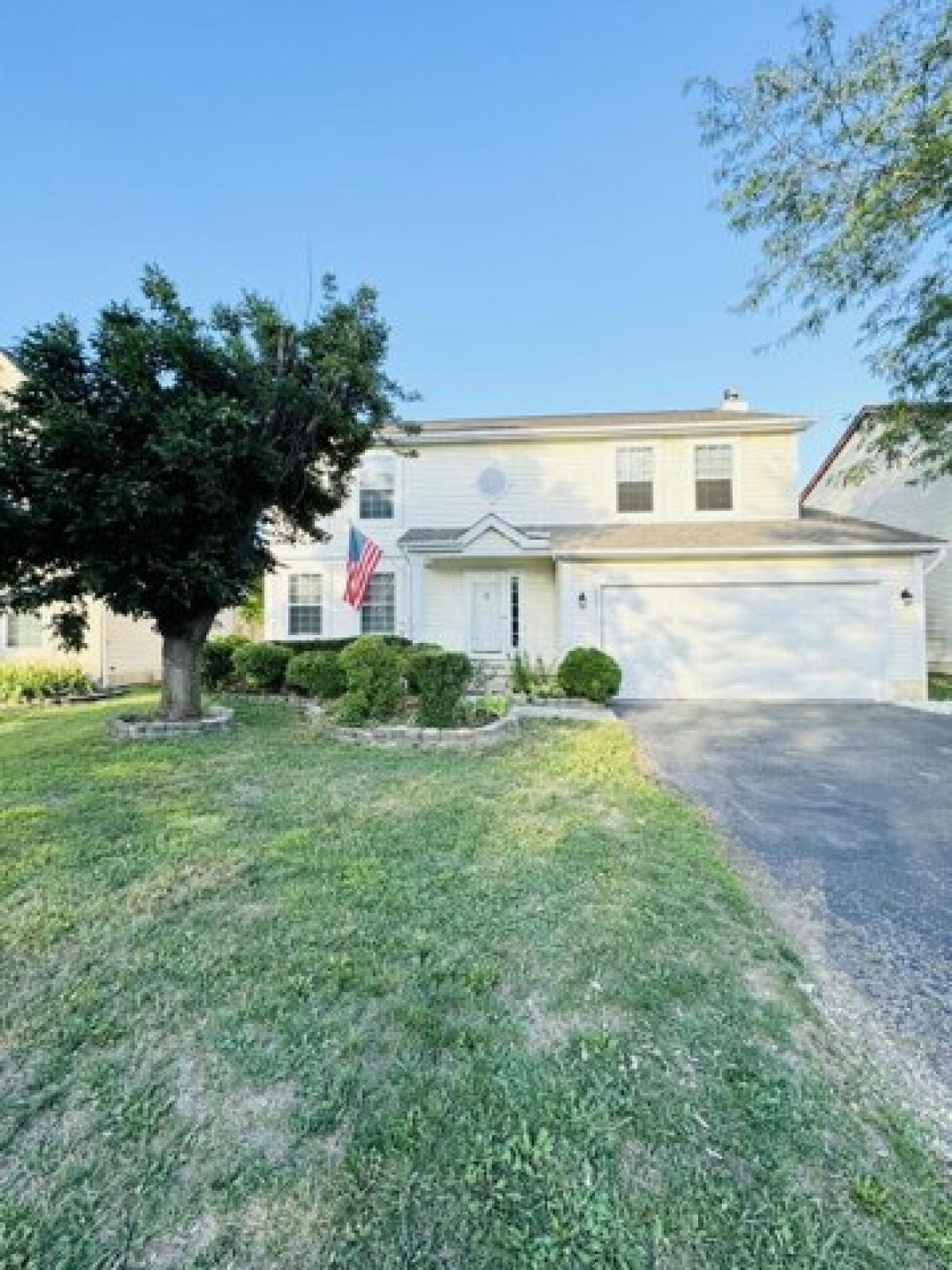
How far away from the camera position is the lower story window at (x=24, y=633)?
1362cm

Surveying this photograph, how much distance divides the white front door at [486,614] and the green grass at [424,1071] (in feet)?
29.7

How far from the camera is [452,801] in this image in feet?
16.3

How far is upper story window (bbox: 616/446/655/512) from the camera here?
13594mm

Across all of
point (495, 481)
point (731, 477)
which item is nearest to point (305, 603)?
point (495, 481)

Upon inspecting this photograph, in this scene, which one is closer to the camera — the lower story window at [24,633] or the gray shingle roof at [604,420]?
the gray shingle roof at [604,420]

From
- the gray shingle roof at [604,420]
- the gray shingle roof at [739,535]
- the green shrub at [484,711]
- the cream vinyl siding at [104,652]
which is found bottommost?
the green shrub at [484,711]

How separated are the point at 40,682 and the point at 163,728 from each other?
680 cm

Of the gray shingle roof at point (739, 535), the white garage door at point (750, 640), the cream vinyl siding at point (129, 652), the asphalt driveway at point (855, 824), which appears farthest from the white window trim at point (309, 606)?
the asphalt driveway at point (855, 824)

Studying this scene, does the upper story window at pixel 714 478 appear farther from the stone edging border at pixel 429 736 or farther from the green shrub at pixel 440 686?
the green shrub at pixel 440 686

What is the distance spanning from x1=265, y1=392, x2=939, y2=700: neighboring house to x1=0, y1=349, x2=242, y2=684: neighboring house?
348 cm

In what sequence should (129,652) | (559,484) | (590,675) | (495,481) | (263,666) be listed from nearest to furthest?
(590,675) → (263,666) → (559,484) → (495,481) → (129,652)

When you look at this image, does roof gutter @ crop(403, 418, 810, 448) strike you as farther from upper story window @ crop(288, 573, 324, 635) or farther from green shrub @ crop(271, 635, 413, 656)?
green shrub @ crop(271, 635, 413, 656)

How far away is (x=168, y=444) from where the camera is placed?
6.26m

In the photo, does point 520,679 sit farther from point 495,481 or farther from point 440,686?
point 495,481
